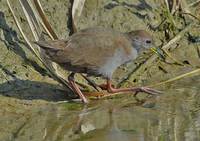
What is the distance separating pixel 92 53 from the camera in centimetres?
676

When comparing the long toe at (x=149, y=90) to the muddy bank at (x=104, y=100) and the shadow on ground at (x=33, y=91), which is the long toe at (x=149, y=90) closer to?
the muddy bank at (x=104, y=100)

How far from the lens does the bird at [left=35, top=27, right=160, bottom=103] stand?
6.70m

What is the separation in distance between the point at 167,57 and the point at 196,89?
0.91 m

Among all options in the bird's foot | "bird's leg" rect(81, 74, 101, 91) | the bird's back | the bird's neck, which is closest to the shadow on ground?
"bird's leg" rect(81, 74, 101, 91)

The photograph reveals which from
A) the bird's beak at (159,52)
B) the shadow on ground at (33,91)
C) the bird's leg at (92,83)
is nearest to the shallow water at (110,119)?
the shadow on ground at (33,91)

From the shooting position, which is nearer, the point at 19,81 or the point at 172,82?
the point at 19,81

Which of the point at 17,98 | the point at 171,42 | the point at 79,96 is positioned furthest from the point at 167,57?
the point at 17,98

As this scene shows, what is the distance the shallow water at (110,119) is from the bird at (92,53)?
0.86ft

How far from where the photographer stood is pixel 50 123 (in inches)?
244

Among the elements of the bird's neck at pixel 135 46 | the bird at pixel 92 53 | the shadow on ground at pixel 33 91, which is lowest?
the shadow on ground at pixel 33 91

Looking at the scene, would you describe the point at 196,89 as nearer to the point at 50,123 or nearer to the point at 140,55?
the point at 140,55

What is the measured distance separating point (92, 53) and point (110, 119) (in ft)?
2.72

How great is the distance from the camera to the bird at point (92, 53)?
670cm

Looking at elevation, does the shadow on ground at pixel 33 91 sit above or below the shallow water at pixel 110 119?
above
